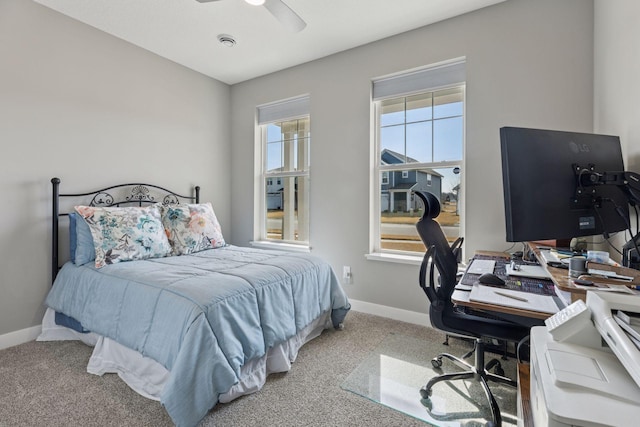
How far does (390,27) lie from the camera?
2730 millimetres

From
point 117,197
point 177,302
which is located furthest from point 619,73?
point 117,197

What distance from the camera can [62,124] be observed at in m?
2.58

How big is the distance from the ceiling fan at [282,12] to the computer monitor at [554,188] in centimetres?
156

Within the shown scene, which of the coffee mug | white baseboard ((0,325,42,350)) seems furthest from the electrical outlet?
white baseboard ((0,325,42,350))

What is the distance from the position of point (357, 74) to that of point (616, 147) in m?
2.26

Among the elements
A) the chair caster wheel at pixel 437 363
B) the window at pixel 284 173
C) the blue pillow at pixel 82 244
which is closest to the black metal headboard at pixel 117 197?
the blue pillow at pixel 82 244

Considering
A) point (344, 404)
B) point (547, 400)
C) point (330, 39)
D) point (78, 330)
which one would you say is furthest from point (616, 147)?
point (78, 330)

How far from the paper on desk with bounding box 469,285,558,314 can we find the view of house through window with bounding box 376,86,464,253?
1437mm

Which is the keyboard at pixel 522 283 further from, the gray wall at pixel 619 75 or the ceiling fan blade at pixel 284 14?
the ceiling fan blade at pixel 284 14

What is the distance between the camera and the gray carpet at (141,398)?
1.55 metres

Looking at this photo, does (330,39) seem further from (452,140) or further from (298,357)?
(298,357)

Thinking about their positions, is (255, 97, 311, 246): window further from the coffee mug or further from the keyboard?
the coffee mug

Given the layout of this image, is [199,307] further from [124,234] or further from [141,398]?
[124,234]

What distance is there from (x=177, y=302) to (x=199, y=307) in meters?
0.17
